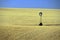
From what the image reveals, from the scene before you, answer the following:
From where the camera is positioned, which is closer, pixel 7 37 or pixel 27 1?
pixel 7 37

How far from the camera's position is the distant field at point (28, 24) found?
0.96 m

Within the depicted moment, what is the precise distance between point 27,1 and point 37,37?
15.3 inches

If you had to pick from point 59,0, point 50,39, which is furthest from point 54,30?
point 59,0

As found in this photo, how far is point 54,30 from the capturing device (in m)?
0.98

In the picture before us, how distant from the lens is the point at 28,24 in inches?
40.6

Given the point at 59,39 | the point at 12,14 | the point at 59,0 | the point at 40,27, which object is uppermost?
the point at 59,0

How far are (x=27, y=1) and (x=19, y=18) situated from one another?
21cm

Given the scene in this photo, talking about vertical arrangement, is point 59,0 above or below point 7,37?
above

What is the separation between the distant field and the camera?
960 mm

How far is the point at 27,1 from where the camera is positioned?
1142 millimetres

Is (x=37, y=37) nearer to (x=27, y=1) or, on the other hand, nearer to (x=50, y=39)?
(x=50, y=39)

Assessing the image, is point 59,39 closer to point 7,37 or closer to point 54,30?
point 54,30

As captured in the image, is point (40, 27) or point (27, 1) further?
point (27, 1)

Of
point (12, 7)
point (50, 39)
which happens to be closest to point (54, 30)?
point (50, 39)
